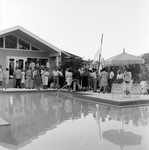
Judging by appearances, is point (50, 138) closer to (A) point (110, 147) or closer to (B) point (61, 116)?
(A) point (110, 147)

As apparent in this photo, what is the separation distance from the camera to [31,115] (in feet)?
24.0

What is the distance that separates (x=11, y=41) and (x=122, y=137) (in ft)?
52.0

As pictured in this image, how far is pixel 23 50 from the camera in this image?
1923 cm

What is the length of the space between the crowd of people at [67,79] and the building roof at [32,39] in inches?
83.9

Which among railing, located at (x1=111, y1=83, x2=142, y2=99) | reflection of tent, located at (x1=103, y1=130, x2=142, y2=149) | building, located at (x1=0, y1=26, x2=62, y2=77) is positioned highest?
building, located at (x1=0, y1=26, x2=62, y2=77)

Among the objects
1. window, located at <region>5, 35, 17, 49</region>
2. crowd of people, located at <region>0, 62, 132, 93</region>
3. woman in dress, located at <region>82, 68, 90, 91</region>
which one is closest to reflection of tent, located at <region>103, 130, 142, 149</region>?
crowd of people, located at <region>0, 62, 132, 93</region>

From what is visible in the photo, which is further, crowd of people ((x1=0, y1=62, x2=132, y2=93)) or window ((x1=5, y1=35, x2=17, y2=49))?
window ((x1=5, y1=35, x2=17, y2=49))

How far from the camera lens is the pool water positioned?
440 centimetres

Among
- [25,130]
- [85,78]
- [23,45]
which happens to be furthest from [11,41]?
[25,130]

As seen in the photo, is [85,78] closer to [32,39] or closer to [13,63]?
[32,39]

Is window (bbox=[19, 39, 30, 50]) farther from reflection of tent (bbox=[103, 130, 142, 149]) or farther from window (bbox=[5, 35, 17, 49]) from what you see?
reflection of tent (bbox=[103, 130, 142, 149])

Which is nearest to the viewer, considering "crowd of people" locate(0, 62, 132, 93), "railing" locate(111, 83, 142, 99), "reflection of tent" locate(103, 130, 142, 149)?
"reflection of tent" locate(103, 130, 142, 149)

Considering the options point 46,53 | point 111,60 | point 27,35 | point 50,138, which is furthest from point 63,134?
point 46,53

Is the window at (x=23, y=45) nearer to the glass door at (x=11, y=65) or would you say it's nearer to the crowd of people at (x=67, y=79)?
the glass door at (x=11, y=65)
